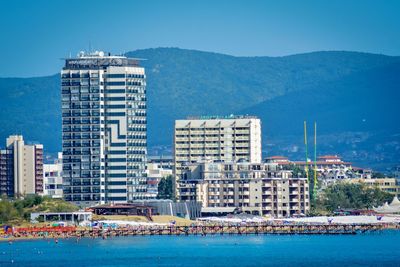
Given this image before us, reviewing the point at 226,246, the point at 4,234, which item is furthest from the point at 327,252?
the point at 4,234

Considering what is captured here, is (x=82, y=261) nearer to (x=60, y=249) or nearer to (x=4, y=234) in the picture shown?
(x=60, y=249)

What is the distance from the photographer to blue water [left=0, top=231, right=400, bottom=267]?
496 feet

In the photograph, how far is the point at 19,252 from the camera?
172 metres

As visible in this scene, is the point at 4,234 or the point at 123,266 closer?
the point at 123,266

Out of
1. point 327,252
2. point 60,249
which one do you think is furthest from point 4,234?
point 327,252

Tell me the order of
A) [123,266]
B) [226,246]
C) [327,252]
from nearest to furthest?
[123,266] → [327,252] → [226,246]

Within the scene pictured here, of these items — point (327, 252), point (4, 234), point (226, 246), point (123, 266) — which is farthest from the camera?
point (4, 234)

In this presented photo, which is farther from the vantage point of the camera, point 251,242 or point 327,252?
point 251,242

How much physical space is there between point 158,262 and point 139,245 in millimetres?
29549

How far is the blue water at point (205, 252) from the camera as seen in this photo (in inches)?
5955

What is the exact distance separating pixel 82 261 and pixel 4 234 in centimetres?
4630

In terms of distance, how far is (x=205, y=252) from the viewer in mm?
167875

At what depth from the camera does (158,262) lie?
15150 centimetres

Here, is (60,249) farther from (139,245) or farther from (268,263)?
(268,263)
